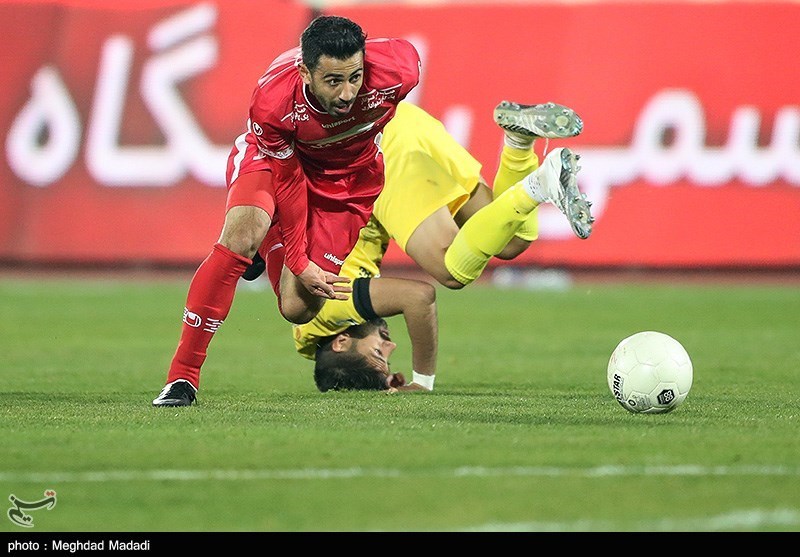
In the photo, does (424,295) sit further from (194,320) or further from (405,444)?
(405,444)

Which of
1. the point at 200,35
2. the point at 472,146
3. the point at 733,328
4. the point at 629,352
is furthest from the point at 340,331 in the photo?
the point at 200,35

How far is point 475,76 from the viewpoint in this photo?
646 inches

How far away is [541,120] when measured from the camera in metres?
7.74

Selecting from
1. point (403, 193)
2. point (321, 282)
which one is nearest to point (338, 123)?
point (321, 282)

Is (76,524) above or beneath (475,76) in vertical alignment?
beneath

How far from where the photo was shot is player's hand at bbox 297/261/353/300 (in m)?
6.93

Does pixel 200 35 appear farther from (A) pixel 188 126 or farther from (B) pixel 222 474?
(B) pixel 222 474

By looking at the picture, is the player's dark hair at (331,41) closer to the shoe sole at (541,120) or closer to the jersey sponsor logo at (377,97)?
the jersey sponsor logo at (377,97)

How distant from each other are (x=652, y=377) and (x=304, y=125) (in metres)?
2.12

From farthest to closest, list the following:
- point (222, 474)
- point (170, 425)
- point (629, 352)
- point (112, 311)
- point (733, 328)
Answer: point (112, 311) → point (733, 328) → point (629, 352) → point (170, 425) → point (222, 474)

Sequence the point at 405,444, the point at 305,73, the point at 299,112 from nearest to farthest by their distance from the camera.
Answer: the point at 405,444 → the point at 305,73 → the point at 299,112

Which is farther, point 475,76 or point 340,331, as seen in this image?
point 475,76

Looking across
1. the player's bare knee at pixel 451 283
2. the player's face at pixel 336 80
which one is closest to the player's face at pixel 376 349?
the player's bare knee at pixel 451 283

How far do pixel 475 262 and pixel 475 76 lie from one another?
9.07 meters
